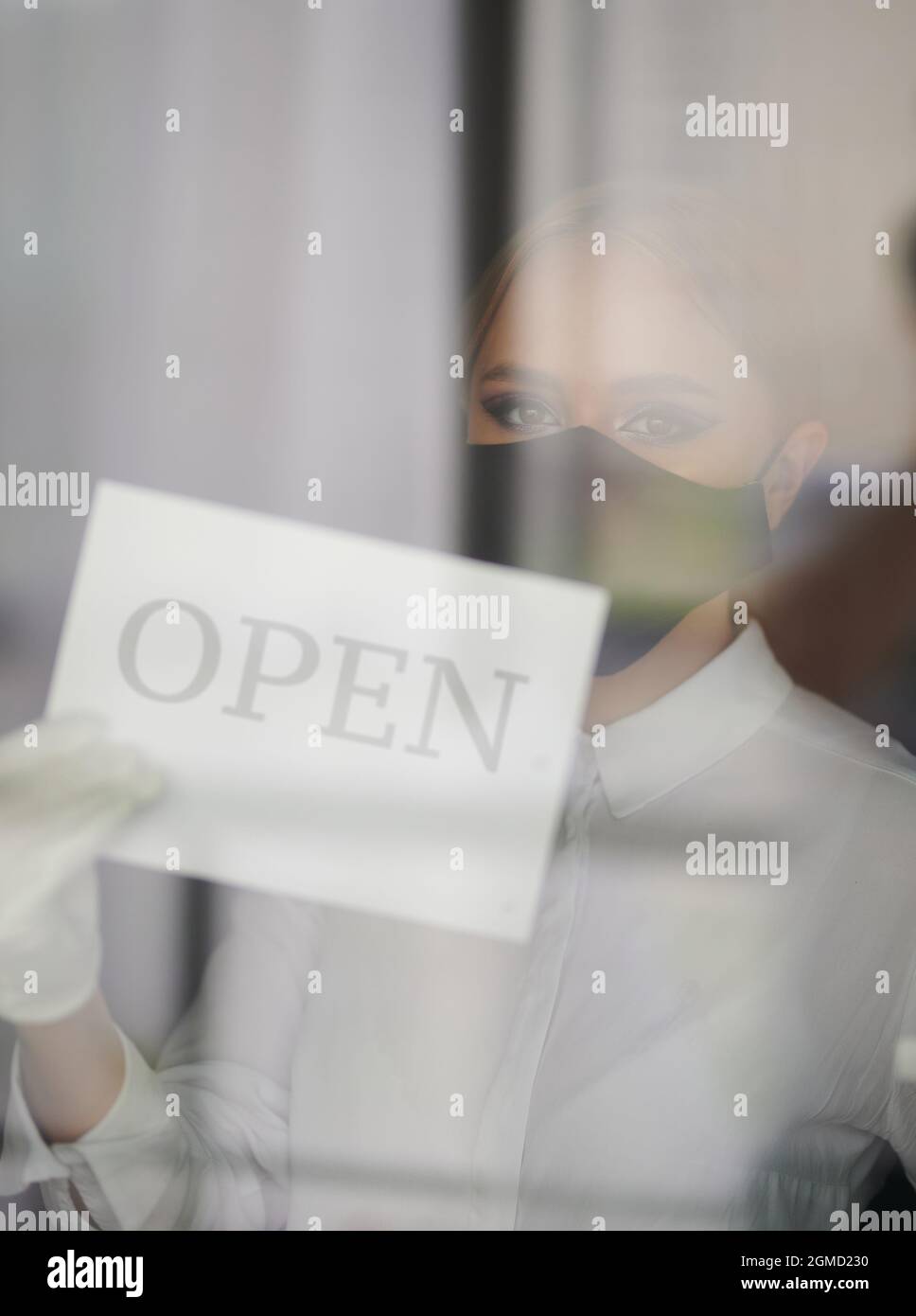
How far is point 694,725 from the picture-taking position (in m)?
1.17

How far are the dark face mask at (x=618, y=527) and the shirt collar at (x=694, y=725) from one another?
0.21ft

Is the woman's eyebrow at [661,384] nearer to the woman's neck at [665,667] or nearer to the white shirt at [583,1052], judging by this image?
the woman's neck at [665,667]

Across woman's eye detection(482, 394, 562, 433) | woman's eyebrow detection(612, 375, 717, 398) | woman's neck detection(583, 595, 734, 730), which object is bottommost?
woman's neck detection(583, 595, 734, 730)

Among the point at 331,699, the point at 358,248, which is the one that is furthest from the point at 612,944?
the point at 358,248

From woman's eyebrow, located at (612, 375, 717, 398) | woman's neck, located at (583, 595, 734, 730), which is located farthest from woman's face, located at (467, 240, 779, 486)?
woman's neck, located at (583, 595, 734, 730)

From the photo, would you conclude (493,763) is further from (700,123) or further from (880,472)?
(700,123)

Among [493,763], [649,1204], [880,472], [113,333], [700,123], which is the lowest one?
[649,1204]

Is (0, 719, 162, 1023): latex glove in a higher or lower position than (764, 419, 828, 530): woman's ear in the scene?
lower

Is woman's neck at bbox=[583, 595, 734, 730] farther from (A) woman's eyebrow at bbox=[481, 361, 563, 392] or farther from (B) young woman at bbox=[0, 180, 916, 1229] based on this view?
(A) woman's eyebrow at bbox=[481, 361, 563, 392]

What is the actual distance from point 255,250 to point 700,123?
0.50 m

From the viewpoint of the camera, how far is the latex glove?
3.80 ft

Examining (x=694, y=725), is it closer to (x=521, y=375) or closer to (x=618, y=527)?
(x=618, y=527)

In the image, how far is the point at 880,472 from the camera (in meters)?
1.18
